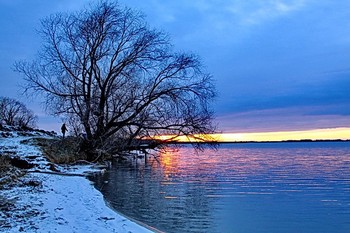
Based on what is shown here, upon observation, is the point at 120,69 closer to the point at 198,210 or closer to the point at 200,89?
the point at 200,89

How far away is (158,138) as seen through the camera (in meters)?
29.4

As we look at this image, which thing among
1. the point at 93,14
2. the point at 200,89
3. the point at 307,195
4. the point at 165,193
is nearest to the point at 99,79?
the point at 93,14

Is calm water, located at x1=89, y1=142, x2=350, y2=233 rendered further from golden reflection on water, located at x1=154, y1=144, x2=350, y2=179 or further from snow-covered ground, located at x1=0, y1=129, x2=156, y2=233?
golden reflection on water, located at x1=154, y1=144, x2=350, y2=179

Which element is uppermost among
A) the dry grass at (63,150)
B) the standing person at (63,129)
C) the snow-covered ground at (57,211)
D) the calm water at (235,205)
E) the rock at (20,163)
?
the standing person at (63,129)

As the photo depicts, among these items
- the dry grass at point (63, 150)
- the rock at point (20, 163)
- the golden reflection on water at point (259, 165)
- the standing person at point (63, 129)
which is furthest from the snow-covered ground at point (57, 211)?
the standing person at point (63, 129)

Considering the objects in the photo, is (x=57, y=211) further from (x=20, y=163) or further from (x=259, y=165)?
(x=259, y=165)

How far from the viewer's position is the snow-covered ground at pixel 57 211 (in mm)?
6988

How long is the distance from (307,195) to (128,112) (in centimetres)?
1664

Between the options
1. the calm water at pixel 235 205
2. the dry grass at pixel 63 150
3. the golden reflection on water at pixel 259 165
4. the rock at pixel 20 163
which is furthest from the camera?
the golden reflection on water at pixel 259 165

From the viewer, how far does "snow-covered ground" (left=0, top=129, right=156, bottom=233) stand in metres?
6.99

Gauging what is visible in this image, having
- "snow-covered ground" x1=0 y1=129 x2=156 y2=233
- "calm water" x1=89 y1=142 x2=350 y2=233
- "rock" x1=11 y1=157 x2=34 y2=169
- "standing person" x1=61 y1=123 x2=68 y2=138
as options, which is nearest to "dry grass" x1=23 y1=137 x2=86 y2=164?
"standing person" x1=61 y1=123 x2=68 y2=138

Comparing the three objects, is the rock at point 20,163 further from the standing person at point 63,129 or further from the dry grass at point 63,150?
the standing person at point 63,129

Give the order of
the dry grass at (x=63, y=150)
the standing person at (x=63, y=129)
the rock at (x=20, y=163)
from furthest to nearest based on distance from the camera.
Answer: the standing person at (x=63, y=129), the dry grass at (x=63, y=150), the rock at (x=20, y=163)

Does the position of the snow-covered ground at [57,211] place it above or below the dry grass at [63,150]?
below
